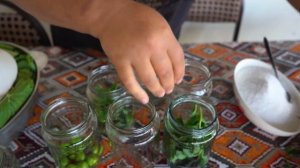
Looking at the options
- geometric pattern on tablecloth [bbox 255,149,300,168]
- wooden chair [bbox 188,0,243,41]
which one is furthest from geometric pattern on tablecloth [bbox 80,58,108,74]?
wooden chair [bbox 188,0,243,41]

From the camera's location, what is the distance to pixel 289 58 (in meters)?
0.63

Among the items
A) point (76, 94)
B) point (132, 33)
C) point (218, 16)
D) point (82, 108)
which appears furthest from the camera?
point (218, 16)

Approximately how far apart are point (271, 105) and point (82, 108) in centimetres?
27

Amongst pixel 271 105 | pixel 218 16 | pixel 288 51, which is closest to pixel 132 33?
pixel 271 105

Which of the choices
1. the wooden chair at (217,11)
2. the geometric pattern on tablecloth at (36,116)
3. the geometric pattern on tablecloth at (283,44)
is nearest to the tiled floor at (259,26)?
the wooden chair at (217,11)

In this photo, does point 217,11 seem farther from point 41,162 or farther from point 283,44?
point 41,162

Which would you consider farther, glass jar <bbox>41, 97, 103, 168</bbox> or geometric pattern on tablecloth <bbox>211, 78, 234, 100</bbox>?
geometric pattern on tablecloth <bbox>211, 78, 234, 100</bbox>

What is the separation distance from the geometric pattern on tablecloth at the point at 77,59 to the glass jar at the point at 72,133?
0.58 ft

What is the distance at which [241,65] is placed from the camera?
57 centimetres

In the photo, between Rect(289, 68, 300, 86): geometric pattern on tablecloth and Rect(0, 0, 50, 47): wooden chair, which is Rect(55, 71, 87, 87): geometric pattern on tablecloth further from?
Rect(289, 68, 300, 86): geometric pattern on tablecloth

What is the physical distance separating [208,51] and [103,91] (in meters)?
0.26

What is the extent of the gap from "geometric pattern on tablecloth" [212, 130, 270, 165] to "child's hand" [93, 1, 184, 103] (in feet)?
0.52

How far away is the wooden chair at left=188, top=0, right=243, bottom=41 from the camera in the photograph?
3.15ft

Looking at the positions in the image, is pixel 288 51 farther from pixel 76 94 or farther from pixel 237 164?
pixel 76 94
